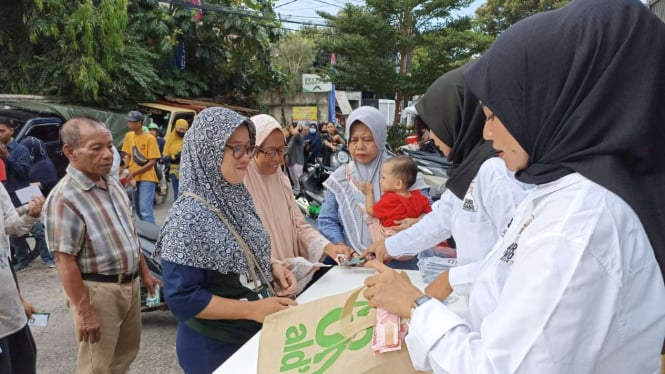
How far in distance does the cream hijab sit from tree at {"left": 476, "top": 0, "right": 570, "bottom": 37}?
695 inches

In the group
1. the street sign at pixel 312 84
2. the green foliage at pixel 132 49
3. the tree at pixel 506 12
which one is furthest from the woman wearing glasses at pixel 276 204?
the tree at pixel 506 12

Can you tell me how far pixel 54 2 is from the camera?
11.0m

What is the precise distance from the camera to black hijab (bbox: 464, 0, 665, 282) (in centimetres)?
88

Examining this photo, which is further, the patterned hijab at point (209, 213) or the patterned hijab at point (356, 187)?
the patterned hijab at point (356, 187)

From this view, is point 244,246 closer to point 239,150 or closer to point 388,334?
point 239,150

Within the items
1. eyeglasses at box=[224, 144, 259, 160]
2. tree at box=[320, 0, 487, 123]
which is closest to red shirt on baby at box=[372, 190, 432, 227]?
eyeglasses at box=[224, 144, 259, 160]

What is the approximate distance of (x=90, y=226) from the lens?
2.32 metres

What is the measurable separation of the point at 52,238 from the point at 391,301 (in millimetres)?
1871

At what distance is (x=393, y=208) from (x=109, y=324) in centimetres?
165

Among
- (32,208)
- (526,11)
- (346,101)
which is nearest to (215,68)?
(346,101)

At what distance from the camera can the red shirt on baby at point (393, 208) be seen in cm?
266

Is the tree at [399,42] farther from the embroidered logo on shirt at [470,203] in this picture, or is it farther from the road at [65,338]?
the embroidered logo on shirt at [470,203]

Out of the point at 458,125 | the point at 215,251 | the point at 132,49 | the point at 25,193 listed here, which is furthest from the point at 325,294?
the point at 132,49

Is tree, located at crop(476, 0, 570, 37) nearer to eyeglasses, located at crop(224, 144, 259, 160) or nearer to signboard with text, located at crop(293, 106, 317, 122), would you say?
signboard with text, located at crop(293, 106, 317, 122)
